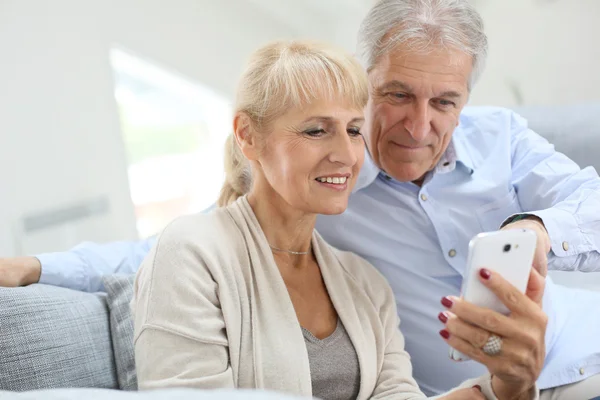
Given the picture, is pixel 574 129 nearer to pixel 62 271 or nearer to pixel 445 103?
pixel 445 103

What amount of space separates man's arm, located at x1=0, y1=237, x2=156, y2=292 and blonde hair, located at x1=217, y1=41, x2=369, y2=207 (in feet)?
1.77

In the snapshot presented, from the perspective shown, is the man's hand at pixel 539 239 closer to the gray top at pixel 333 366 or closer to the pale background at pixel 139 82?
the gray top at pixel 333 366

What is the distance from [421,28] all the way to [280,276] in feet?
2.19

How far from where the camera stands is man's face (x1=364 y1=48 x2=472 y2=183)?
1.68 metres

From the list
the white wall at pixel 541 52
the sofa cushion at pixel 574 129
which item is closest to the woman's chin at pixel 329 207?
the sofa cushion at pixel 574 129

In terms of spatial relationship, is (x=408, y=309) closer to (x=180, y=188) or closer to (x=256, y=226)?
(x=256, y=226)

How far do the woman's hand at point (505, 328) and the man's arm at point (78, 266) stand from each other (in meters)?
0.87

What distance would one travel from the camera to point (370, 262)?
71.7 inches

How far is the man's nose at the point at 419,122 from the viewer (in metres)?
1.69

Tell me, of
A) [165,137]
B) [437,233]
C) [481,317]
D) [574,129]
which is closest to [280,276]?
[481,317]

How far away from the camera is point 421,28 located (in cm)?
169

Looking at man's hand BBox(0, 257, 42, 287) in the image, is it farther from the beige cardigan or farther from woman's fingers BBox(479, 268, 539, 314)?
woman's fingers BBox(479, 268, 539, 314)

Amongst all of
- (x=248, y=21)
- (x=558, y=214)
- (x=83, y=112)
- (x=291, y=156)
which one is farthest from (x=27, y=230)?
(x=558, y=214)

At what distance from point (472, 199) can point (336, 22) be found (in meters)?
2.30
